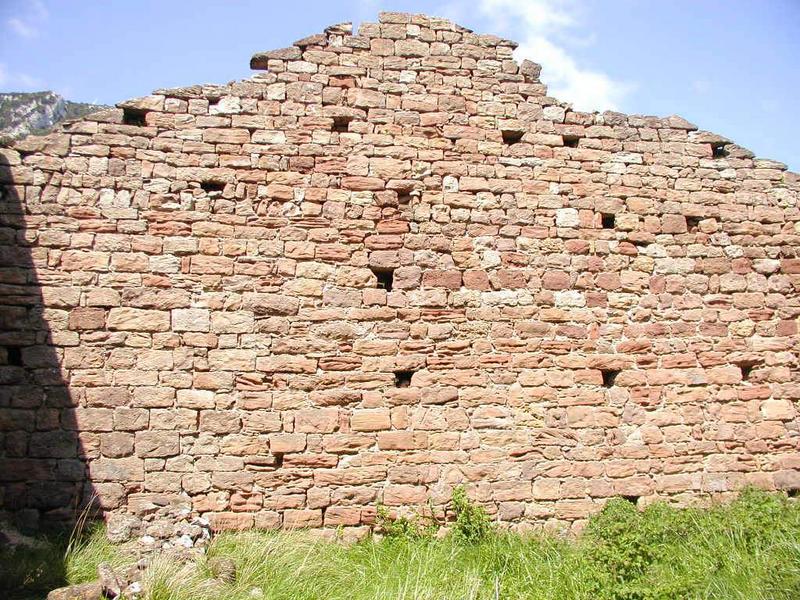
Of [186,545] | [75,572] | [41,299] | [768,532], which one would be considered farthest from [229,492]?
[768,532]

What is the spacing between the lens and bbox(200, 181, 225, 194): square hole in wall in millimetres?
6605

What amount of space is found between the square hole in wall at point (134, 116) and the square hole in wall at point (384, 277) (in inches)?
112

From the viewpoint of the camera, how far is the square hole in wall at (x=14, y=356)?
608cm

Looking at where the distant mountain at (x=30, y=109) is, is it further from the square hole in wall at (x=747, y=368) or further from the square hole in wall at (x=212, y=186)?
the square hole in wall at (x=747, y=368)

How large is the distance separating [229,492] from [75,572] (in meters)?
1.43

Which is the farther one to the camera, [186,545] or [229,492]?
[229,492]

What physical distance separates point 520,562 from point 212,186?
468 cm

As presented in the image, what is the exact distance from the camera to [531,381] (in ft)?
22.1

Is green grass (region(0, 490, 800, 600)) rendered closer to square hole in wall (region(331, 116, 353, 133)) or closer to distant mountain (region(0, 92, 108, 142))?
square hole in wall (region(331, 116, 353, 133))

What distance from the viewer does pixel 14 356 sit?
611 cm

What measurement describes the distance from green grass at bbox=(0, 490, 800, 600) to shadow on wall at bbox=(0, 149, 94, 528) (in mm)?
641

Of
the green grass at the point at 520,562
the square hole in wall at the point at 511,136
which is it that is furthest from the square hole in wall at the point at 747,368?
the square hole in wall at the point at 511,136

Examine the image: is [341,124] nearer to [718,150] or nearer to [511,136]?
[511,136]

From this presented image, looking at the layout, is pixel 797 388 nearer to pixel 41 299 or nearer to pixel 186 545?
pixel 186 545
